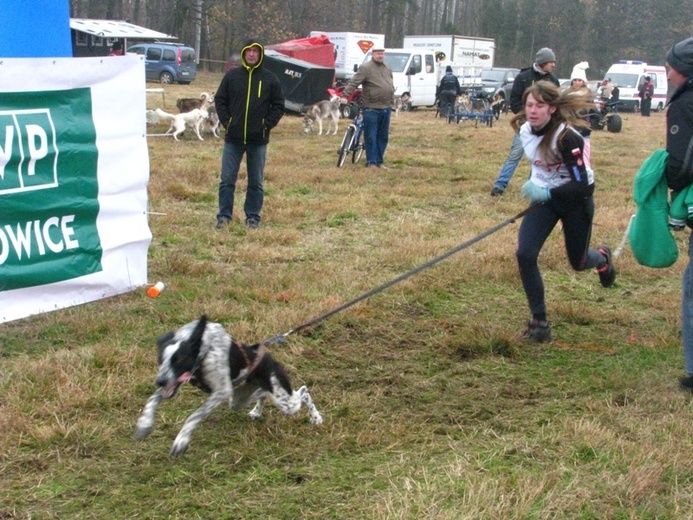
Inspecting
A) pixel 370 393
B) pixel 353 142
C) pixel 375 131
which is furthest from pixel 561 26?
pixel 370 393

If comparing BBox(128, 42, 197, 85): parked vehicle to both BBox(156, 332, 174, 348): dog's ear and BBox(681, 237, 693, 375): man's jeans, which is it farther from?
BBox(156, 332, 174, 348): dog's ear

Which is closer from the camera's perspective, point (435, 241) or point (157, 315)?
point (157, 315)

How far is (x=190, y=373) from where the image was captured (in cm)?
347

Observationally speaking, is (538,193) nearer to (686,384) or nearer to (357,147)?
(686,384)

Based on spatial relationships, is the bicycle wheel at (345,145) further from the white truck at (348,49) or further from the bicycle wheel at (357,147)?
the white truck at (348,49)

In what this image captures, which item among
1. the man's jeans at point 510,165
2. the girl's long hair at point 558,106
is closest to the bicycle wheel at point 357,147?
the man's jeans at point 510,165

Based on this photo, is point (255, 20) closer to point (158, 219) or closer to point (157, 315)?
point (158, 219)

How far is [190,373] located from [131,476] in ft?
1.69

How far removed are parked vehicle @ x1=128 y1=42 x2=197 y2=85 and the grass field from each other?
32440 millimetres

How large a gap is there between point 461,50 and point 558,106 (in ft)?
124

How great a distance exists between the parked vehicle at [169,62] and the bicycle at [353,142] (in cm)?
2746

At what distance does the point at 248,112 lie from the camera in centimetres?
838

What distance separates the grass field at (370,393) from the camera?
3.37 m

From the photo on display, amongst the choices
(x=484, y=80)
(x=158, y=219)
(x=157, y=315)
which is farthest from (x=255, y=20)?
(x=157, y=315)
